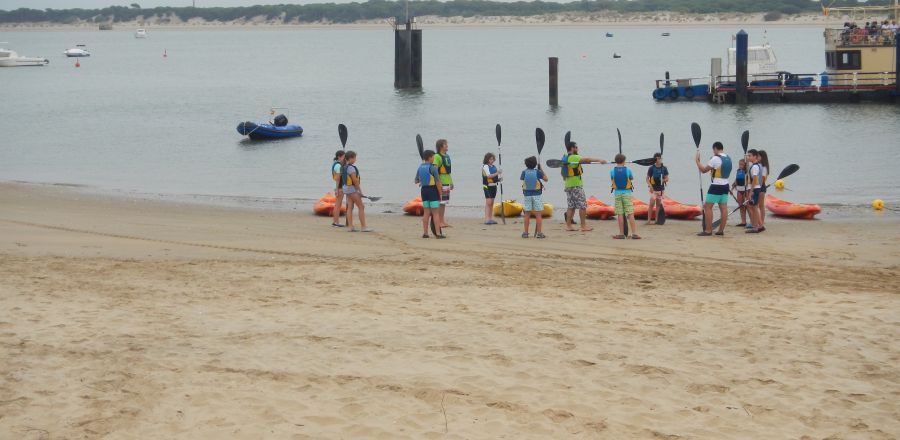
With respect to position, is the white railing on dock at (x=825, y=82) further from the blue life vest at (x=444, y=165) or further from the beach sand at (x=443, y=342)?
the blue life vest at (x=444, y=165)

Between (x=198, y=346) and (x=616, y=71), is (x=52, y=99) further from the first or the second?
(x=198, y=346)

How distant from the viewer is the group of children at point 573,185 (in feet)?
53.5

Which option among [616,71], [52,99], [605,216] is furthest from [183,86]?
[605,216]

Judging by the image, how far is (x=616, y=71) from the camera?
304 feet

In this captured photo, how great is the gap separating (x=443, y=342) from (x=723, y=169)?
7.85 m

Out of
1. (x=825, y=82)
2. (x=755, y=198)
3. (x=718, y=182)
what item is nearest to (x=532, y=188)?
(x=718, y=182)

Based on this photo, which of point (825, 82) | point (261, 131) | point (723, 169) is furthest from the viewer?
point (825, 82)

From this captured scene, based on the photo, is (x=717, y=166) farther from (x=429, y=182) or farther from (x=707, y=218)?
(x=429, y=182)

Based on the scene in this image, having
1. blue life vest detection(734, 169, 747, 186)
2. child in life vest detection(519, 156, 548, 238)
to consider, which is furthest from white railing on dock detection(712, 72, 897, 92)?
child in life vest detection(519, 156, 548, 238)

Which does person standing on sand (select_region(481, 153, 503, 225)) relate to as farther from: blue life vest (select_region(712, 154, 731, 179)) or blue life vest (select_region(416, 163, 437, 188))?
blue life vest (select_region(712, 154, 731, 179))

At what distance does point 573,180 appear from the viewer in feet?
56.8

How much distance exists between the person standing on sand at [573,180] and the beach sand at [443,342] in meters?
1.92

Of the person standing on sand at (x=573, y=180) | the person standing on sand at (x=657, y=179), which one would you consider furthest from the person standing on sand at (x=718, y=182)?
the person standing on sand at (x=573, y=180)

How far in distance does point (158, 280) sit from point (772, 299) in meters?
6.60
